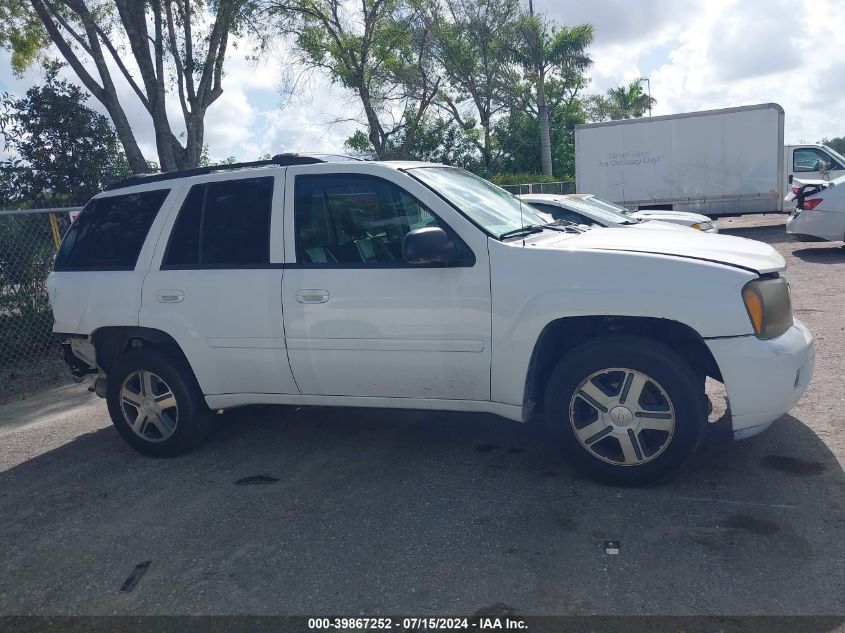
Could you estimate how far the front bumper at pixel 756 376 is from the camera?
147 inches

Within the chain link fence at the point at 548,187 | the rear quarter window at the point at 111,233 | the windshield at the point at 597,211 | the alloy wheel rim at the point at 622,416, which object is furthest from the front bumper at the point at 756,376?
the chain link fence at the point at 548,187

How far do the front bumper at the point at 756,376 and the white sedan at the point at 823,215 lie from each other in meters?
10.8

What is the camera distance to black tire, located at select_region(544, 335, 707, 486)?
3.83m

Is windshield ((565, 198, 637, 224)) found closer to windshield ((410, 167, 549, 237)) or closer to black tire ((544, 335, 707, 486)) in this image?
windshield ((410, 167, 549, 237))

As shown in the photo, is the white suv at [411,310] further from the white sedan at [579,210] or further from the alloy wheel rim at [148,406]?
the white sedan at [579,210]

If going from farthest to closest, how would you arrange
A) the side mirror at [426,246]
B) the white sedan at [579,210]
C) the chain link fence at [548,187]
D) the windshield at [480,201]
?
the chain link fence at [548,187] < the white sedan at [579,210] < the windshield at [480,201] < the side mirror at [426,246]

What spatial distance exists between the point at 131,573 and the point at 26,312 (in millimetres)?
6058

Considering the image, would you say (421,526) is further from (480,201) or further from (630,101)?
(630,101)

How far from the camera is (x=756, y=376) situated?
3736 mm

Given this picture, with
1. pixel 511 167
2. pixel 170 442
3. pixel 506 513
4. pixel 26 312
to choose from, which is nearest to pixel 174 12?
pixel 26 312

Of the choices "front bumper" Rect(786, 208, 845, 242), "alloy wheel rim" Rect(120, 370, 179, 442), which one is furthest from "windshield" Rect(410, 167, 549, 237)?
"front bumper" Rect(786, 208, 845, 242)

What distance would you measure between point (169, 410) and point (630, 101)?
2004 inches

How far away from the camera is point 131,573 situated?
3.63 meters

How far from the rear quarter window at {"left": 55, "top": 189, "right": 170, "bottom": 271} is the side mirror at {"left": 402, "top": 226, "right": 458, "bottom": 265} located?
2193 mm
